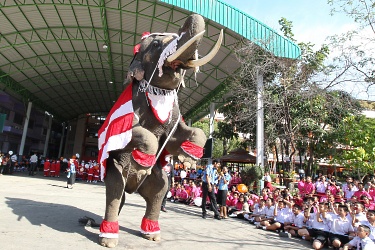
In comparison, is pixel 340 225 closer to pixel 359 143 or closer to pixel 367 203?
pixel 367 203

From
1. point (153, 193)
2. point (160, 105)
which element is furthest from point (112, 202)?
point (160, 105)

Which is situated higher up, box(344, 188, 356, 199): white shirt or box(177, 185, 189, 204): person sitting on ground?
box(344, 188, 356, 199): white shirt

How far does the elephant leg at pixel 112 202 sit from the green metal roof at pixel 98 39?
5.29 meters

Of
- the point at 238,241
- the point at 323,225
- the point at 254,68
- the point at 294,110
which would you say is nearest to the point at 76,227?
the point at 238,241

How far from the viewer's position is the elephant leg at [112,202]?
11.9 ft

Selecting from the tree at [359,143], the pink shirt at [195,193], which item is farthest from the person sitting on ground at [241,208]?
the tree at [359,143]

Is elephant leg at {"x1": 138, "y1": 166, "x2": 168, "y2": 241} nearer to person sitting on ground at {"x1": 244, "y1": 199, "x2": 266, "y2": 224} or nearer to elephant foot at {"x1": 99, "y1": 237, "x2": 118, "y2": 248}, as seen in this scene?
elephant foot at {"x1": 99, "y1": 237, "x2": 118, "y2": 248}

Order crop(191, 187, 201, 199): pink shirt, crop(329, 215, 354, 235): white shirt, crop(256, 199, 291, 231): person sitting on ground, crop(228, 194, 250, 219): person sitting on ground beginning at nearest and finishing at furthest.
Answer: crop(329, 215, 354, 235): white shirt → crop(256, 199, 291, 231): person sitting on ground → crop(228, 194, 250, 219): person sitting on ground → crop(191, 187, 201, 199): pink shirt

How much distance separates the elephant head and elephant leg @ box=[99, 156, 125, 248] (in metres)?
1.20

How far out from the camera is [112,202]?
3.77 metres

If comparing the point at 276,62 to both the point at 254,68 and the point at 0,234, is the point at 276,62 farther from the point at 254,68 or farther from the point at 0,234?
the point at 0,234

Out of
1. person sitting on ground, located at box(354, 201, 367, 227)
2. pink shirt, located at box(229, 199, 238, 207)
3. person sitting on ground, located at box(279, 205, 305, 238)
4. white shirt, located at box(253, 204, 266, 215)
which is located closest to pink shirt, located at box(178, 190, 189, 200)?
pink shirt, located at box(229, 199, 238, 207)

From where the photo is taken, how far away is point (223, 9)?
467 inches

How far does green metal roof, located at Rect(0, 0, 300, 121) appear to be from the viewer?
1205 cm
